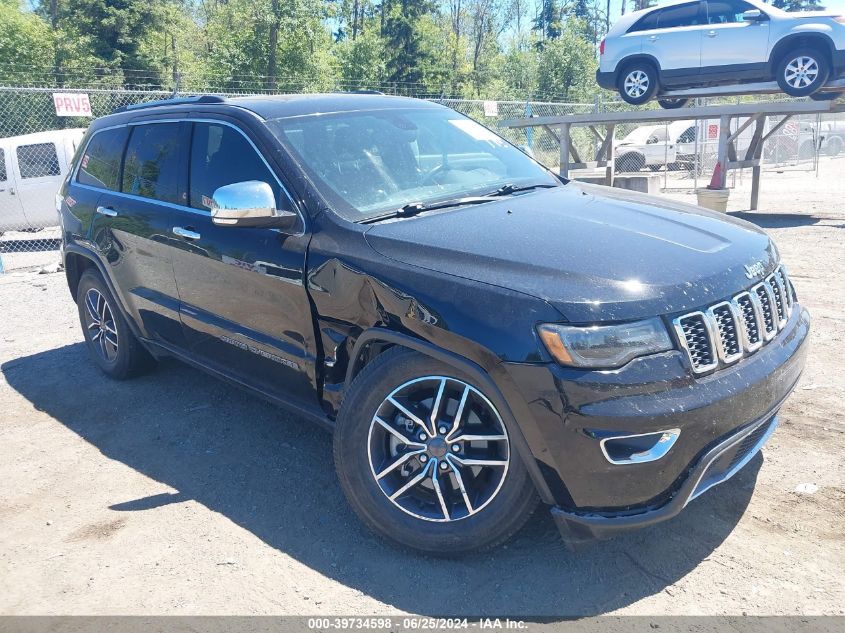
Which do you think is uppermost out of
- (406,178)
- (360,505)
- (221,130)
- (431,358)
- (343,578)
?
(221,130)

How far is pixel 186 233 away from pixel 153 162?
29.4 inches

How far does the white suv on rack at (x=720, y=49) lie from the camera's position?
11.6 m

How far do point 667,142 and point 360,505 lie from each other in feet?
69.3

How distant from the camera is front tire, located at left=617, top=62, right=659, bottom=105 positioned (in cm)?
1364

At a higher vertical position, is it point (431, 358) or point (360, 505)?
point (431, 358)

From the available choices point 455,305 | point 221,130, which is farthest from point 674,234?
point 221,130

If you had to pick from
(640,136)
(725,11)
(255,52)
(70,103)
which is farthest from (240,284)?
(255,52)

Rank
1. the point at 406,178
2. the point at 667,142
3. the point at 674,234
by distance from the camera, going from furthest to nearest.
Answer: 1. the point at 667,142
2. the point at 406,178
3. the point at 674,234

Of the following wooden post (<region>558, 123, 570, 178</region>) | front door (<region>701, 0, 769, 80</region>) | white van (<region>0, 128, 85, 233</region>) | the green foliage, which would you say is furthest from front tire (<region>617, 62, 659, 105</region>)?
the green foliage

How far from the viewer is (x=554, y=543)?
309 centimetres

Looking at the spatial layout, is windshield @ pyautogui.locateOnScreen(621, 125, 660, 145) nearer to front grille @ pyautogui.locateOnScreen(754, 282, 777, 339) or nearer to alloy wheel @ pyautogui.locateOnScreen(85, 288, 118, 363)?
alloy wheel @ pyautogui.locateOnScreen(85, 288, 118, 363)

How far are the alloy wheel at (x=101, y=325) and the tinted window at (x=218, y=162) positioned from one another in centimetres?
165

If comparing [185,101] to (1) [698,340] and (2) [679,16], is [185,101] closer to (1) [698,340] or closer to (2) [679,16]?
(1) [698,340]

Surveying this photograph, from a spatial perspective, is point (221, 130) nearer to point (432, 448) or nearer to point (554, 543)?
point (432, 448)
